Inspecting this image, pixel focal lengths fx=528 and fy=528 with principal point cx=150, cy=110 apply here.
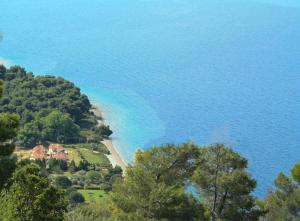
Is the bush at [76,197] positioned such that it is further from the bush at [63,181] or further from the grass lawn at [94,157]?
the grass lawn at [94,157]

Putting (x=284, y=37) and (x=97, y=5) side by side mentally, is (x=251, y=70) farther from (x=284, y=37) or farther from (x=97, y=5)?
(x=97, y=5)

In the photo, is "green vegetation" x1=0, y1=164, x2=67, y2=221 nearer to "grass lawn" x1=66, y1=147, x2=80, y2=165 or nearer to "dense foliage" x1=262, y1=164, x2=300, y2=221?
"dense foliage" x1=262, y1=164, x2=300, y2=221

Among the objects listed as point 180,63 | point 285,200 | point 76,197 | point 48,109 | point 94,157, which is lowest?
point 285,200

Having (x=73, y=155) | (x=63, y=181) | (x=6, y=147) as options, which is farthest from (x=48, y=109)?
(x=6, y=147)

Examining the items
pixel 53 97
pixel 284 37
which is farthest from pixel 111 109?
pixel 284 37

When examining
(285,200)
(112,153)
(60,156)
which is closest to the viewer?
(285,200)

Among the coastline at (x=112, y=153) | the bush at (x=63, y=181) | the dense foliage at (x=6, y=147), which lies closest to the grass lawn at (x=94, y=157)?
the coastline at (x=112, y=153)

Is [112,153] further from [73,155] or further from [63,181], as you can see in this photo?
[63,181]
